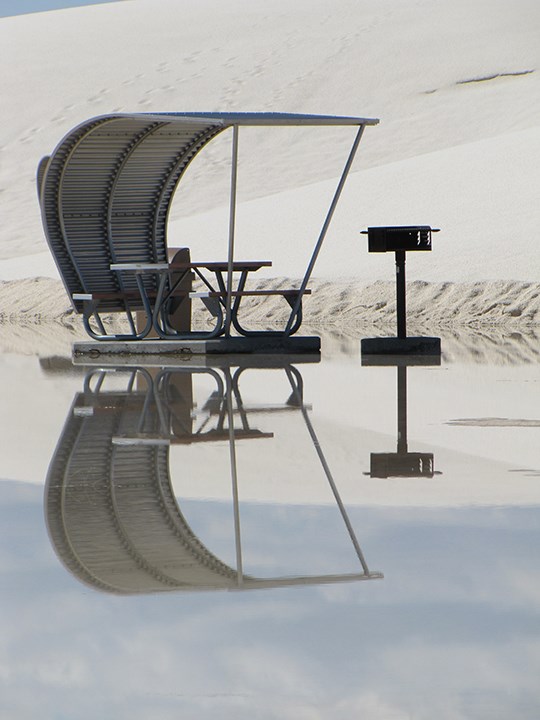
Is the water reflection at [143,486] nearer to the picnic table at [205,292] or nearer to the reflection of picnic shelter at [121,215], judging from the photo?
the picnic table at [205,292]

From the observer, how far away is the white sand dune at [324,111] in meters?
29.8

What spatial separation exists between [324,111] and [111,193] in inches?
1921

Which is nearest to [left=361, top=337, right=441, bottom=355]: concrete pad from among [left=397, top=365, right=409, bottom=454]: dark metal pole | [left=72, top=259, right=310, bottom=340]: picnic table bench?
[left=72, top=259, right=310, bottom=340]: picnic table bench

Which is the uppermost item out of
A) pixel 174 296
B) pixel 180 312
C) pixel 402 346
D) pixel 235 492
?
pixel 235 492

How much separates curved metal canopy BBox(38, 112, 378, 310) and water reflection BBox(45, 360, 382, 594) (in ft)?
13.4

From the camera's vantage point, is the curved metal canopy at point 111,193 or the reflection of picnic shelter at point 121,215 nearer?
the reflection of picnic shelter at point 121,215

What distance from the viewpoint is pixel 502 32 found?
246 feet

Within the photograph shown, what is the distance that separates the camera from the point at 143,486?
732 centimetres

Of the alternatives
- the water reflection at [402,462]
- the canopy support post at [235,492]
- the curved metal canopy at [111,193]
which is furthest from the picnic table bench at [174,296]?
the water reflection at [402,462]

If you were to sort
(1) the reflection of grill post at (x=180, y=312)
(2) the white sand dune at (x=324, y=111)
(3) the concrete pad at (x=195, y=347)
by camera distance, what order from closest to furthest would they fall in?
(3) the concrete pad at (x=195, y=347) < (1) the reflection of grill post at (x=180, y=312) < (2) the white sand dune at (x=324, y=111)

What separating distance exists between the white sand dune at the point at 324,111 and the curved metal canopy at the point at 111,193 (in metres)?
8.45

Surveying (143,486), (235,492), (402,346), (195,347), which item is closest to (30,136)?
(402,346)

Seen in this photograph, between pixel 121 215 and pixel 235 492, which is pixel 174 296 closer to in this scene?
pixel 121 215

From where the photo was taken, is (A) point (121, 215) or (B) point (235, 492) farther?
(A) point (121, 215)
